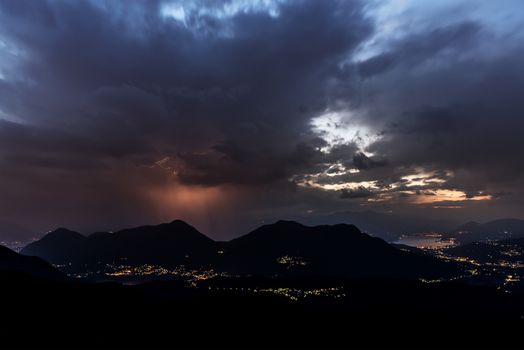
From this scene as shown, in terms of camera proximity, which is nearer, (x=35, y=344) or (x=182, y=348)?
(x=35, y=344)

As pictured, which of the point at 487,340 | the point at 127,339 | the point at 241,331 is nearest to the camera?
the point at 127,339

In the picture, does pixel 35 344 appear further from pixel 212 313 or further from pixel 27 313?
pixel 212 313

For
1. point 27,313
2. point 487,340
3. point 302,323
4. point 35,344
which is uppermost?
point 27,313

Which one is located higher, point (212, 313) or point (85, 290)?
point (85, 290)

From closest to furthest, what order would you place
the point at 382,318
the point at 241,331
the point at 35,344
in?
the point at 35,344 < the point at 241,331 < the point at 382,318

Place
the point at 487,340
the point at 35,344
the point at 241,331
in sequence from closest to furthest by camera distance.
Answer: the point at 35,344
the point at 241,331
the point at 487,340

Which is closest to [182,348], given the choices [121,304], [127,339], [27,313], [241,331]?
[127,339]

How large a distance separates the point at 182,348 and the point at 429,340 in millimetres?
105648

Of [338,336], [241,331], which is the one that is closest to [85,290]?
[241,331]

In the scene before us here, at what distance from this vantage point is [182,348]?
115m

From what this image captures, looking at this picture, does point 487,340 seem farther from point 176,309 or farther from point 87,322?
point 87,322

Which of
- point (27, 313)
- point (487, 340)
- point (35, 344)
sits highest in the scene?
point (27, 313)

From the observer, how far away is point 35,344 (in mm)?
98375

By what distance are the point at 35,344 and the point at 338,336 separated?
111294mm
